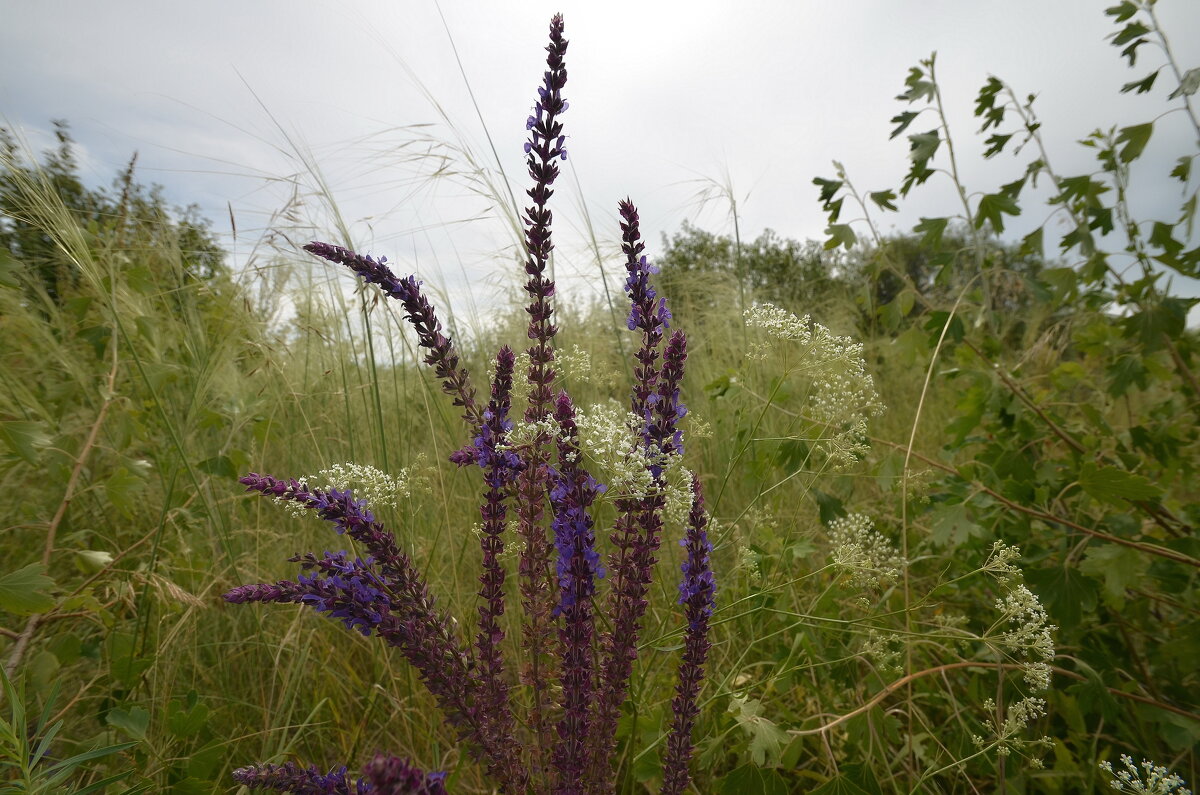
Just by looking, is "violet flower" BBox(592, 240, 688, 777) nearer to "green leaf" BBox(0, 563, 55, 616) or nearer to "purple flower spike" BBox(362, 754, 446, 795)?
"purple flower spike" BBox(362, 754, 446, 795)

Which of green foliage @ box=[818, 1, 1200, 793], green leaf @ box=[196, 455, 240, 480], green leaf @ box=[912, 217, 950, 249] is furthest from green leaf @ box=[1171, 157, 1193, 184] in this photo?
green leaf @ box=[196, 455, 240, 480]

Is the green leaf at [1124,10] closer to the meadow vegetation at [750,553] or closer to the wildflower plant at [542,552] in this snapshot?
the meadow vegetation at [750,553]

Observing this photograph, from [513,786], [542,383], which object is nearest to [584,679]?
[513,786]

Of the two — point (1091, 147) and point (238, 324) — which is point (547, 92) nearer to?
point (238, 324)

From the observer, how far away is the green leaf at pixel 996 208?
2121mm

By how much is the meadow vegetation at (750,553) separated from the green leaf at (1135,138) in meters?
0.01

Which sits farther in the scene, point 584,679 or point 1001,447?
point 1001,447

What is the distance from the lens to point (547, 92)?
1099mm

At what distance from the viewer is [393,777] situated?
65cm

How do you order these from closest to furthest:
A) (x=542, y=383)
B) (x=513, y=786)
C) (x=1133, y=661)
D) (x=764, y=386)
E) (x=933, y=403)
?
(x=513, y=786) < (x=542, y=383) < (x=1133, y=661) < (x=764, y=386) < (x=933, y=403)

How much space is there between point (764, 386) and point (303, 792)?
9.00 ft

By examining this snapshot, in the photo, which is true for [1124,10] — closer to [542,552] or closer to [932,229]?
[932,229]

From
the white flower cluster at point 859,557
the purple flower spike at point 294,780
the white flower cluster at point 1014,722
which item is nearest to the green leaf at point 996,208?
the white flower cluster at point 859,557

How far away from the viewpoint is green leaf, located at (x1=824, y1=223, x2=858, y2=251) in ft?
7.23
